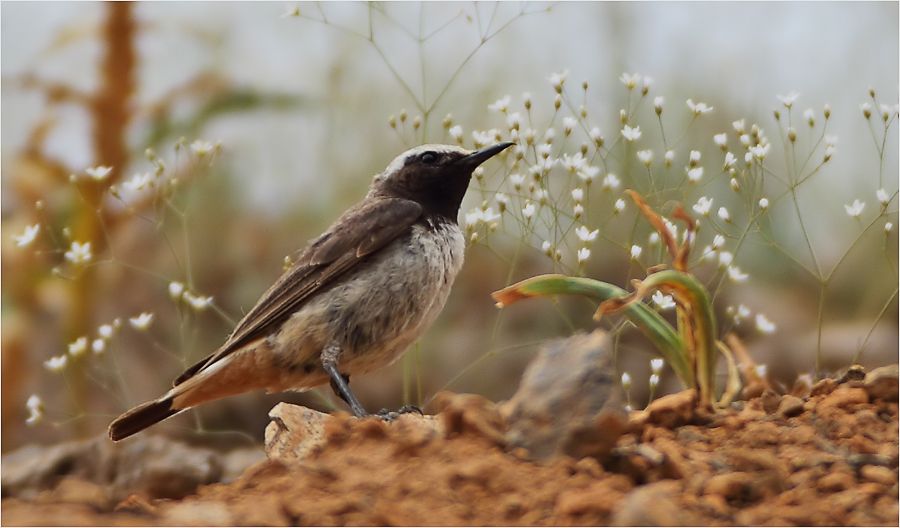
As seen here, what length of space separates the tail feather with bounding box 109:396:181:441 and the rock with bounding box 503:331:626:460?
75.6 inches

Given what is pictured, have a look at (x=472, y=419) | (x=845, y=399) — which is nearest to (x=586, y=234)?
(x=845, y=399)

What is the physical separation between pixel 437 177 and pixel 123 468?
6.45ft

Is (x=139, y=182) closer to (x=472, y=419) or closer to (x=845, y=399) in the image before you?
(x=472, y=419)

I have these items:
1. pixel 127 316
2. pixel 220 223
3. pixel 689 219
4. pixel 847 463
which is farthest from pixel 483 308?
pixel 847 463

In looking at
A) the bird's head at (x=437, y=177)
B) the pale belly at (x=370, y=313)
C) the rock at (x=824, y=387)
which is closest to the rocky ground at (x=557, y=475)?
the rock at (x=824, y=387)

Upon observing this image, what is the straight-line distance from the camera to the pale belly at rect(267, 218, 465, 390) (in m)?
4.70

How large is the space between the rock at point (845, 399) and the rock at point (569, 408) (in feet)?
3.18

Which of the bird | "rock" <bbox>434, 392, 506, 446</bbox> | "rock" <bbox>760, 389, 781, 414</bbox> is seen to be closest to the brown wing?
the bird

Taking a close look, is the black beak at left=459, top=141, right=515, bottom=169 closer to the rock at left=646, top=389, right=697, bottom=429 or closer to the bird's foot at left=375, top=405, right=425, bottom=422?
the bird's foot at left=375, top=405, right=425, bottom=422

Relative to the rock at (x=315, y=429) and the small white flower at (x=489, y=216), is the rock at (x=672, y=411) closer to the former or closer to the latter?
the rock at (x=315, y=429)

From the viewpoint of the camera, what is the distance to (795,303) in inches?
316

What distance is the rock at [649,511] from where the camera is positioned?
271cm

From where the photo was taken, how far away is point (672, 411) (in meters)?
3.75

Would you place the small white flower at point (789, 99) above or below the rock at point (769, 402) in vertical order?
above
